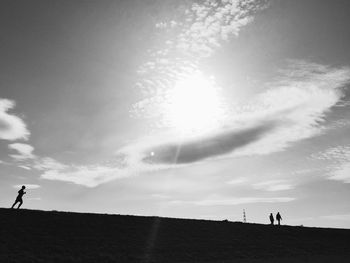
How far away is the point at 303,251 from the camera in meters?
23.1

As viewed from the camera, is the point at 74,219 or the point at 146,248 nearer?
the point at 146,248

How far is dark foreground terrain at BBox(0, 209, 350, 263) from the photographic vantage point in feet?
48.6

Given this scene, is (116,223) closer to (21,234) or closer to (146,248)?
(146,248)

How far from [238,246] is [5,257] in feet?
45.6

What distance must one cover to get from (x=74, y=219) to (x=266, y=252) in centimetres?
1228

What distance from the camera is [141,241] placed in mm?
18328

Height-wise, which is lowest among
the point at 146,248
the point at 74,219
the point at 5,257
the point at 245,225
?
the point at 5,257

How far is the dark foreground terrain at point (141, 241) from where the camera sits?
14804 millimetres

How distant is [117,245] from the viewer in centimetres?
1688

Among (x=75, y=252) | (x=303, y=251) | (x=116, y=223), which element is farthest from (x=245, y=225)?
(x=75, y=252)

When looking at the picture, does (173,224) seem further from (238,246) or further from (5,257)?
(5,257)

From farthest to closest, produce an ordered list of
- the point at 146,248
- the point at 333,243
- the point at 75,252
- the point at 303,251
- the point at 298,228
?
the point at 298,228, the point at 333,243, the point at 303,251, the point at 146,248, the point at 75,252

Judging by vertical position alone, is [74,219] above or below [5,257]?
above

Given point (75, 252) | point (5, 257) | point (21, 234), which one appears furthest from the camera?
point (21, 234)
